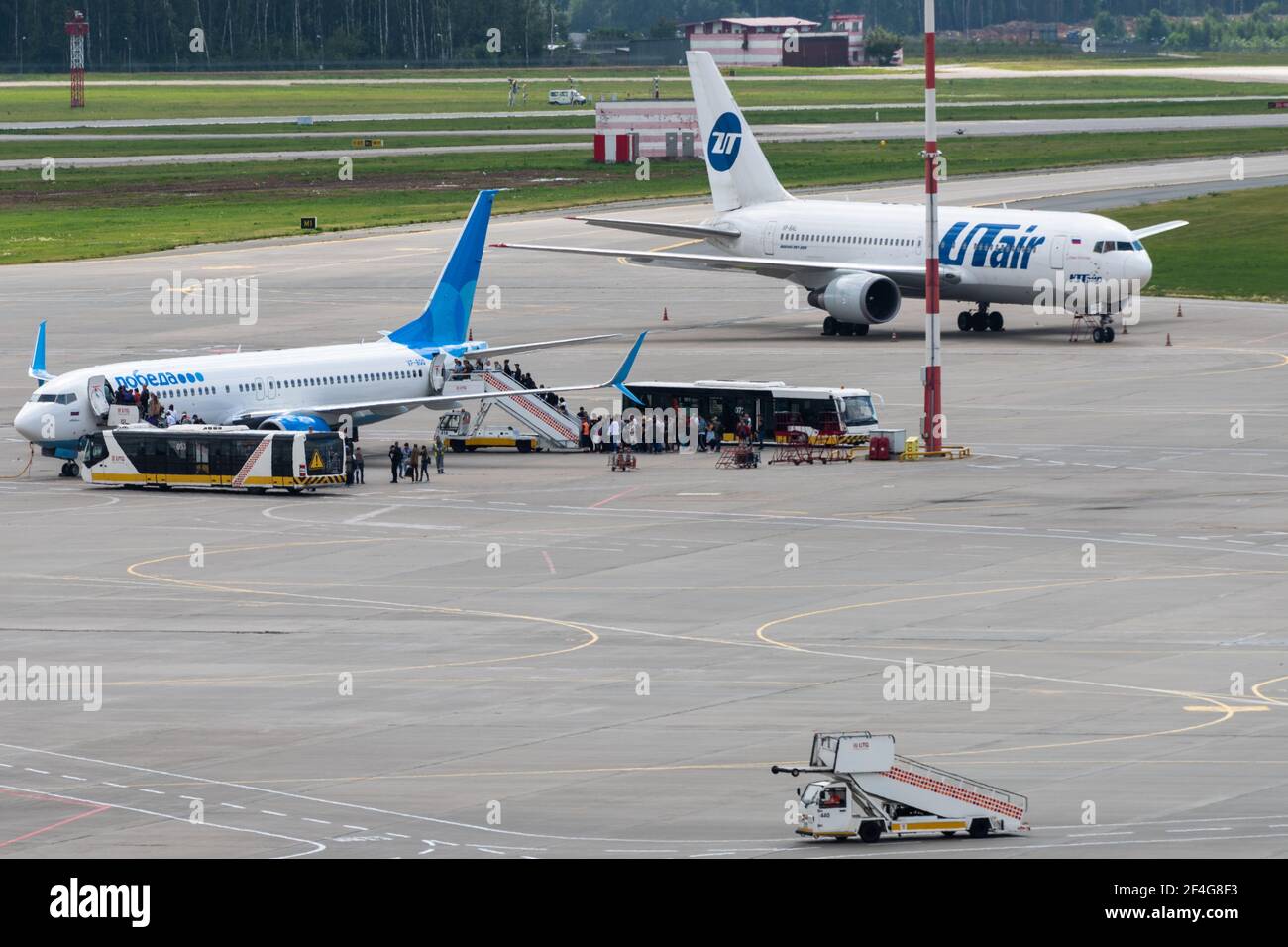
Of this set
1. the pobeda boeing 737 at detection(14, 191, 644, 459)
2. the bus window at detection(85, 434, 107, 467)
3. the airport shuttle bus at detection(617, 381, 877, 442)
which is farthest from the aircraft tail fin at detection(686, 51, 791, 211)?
the bus window at detection(85, 434, 107, 467)

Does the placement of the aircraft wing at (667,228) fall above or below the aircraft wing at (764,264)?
above

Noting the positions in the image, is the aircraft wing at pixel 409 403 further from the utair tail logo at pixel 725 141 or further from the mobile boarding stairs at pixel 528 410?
the utair tail logo at pixel 725 141

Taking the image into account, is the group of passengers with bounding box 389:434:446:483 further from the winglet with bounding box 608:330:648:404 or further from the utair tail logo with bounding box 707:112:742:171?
the utair tail logo with bounding box 707:112:742:171

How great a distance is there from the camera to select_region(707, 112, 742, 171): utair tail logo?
368 feet

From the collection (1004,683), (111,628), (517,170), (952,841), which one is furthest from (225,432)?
(517,170)

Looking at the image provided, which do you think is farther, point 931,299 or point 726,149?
point 726,149

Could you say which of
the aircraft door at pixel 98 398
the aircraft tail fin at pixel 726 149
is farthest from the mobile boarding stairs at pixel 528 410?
the aircraft tail fin at pixel 726 149

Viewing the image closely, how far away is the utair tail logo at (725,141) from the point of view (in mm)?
112250

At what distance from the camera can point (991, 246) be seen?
330ft

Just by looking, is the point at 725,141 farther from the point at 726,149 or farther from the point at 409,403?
the point at 409,403

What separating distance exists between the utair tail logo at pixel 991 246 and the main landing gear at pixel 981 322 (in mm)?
4771

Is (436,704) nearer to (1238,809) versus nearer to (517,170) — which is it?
(1238,809)

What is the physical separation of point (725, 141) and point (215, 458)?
48193 millimetres

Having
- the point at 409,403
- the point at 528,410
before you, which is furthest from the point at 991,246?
the point at 409,403
